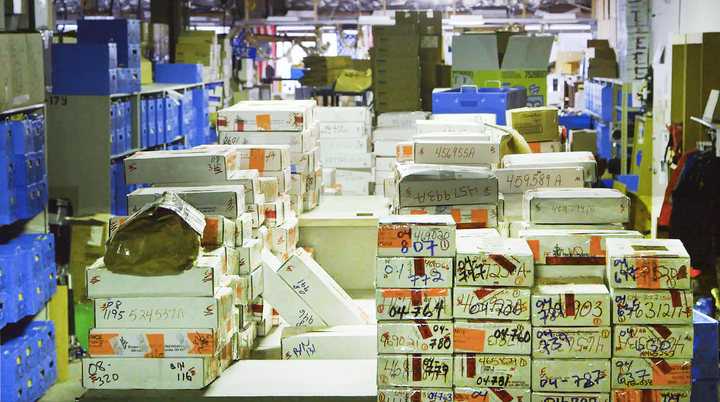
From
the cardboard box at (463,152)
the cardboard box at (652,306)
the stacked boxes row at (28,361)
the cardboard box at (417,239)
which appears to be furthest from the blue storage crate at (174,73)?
the cardboard box at (652,306)

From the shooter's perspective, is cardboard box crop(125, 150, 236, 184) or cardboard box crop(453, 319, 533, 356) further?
cardboard box crop(125, 150, 236, 184)

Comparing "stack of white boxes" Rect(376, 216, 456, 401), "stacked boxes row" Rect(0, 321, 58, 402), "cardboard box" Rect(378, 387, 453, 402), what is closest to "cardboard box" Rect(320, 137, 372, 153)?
"stacked boxes row" Rect(0, 321, 58, 402)

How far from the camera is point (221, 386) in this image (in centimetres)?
337

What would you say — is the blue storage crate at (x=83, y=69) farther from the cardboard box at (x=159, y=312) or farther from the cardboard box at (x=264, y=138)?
the cardboard box at (x=159, y=312)

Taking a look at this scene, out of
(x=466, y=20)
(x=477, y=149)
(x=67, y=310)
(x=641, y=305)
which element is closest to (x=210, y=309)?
(x=641, y=305)

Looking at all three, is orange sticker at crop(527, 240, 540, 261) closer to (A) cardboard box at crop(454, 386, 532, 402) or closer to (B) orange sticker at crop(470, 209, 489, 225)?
(A) cardboard box at crop(454, 386, 532, 402)

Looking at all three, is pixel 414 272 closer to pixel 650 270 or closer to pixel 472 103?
pixel 650 270

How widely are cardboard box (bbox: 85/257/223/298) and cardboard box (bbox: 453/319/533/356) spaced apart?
0.99m

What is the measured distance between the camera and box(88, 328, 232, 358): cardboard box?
3.33 meters

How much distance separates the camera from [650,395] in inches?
120

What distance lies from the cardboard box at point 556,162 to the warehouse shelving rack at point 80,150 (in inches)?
148

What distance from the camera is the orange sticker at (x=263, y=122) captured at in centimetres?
544

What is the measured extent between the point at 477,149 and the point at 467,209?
761 mm

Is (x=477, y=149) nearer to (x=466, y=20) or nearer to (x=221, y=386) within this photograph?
(x=221, y=386)
